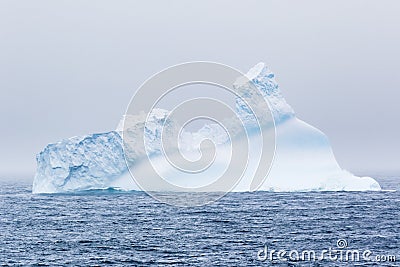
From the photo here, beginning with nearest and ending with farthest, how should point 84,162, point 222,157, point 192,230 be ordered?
point 192,230 < point 84,162 < point 222,157

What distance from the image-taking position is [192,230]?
32.7m

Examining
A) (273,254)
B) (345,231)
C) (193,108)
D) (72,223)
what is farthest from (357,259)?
(193,108)

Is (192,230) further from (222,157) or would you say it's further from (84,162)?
(84,162)

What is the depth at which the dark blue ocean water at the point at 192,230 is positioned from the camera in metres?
25.4

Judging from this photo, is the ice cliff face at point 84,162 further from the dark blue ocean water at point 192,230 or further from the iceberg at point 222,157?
the dark blue ocean water at point 192,230

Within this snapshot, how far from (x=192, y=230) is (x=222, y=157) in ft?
65.7

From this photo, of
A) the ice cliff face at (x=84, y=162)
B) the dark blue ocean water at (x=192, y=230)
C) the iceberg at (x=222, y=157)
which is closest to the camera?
the dark blue ocean water at (x=192, y=230)

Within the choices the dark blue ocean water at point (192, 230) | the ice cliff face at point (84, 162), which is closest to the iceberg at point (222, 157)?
the ice cliff face at point (84, 162)

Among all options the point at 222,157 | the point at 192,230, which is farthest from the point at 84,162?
the point at 192,230

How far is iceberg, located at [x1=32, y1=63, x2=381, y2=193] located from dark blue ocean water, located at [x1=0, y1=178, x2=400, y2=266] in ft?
11.4

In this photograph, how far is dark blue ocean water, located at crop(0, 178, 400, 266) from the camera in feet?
83.3

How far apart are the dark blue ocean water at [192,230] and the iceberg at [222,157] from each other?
11.4 ft

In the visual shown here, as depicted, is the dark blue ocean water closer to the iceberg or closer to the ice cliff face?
the ice cliff face

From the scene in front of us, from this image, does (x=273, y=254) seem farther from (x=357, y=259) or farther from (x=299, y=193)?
(x=299, y=193)
